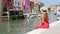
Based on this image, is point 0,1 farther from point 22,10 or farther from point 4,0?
point 22,10

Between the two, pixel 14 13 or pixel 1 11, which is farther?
pixel 14 13

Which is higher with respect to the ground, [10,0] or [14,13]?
[10,0]

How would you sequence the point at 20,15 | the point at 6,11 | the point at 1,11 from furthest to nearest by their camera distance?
the point at 20,15
the point at 6,11
the point at 1,11

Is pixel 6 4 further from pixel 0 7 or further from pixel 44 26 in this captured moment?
pixel 44 26

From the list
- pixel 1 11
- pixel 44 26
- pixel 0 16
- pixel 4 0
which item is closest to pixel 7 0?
pixel 4 0

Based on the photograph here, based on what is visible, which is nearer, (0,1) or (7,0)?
(0,1)

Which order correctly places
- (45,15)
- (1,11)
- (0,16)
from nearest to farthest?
1. (45,15)
2. (0,16)
3. (1,11)

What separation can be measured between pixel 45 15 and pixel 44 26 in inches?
14.6

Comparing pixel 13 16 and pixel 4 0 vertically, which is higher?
pixel 4 0

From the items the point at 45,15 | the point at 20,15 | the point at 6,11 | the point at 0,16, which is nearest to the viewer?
the point at 45,15

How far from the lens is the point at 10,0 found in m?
21.2

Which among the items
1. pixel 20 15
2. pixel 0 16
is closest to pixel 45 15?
pixel 0 16

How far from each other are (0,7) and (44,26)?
12902 mm

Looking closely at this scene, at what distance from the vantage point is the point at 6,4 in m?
20.1
